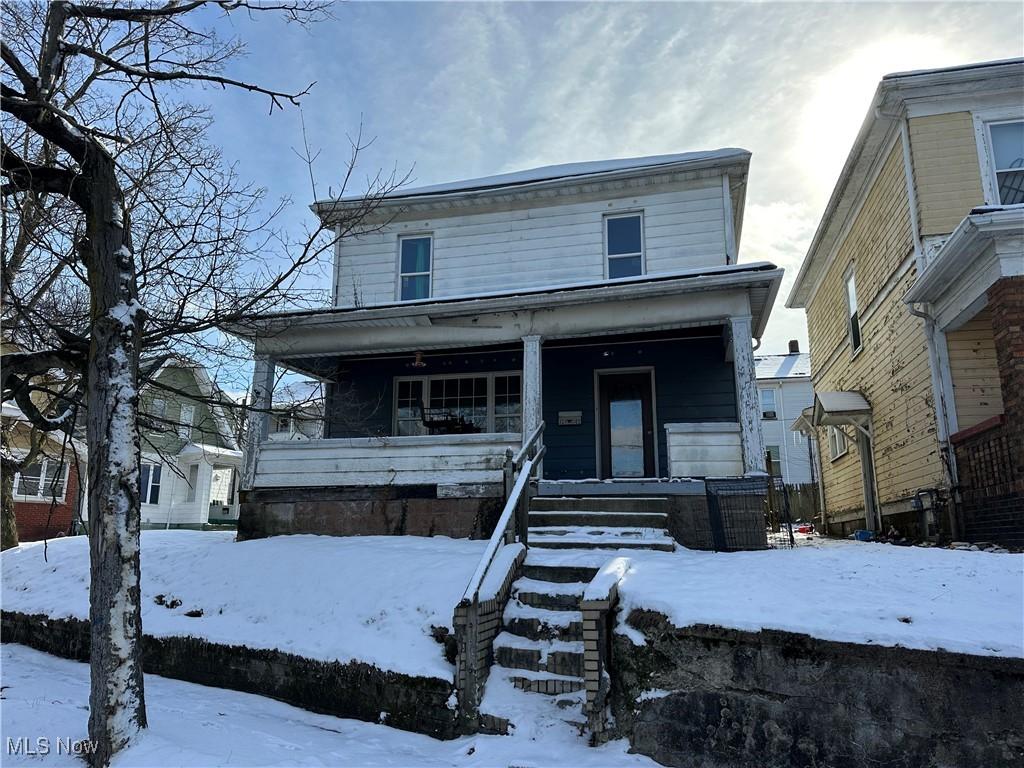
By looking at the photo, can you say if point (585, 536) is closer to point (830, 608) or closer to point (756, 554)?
point (756, 554)

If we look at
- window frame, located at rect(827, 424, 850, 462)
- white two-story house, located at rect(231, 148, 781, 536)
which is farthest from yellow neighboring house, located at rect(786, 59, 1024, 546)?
white two-story house, located at rect(231, 148, 781, 536)

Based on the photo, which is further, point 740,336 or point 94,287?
point 740,336

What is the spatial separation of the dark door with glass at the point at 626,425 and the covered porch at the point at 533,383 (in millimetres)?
25

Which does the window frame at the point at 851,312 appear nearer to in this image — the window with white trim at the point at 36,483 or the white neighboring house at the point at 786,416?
the white neighboring house at the point at 786,416

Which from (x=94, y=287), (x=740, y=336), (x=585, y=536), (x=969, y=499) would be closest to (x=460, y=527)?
(x=585, y=536)

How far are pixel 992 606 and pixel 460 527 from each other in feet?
19.0

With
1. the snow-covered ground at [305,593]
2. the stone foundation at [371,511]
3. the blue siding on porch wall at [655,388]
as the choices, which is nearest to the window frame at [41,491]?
the snow-covered ground at [305,593]

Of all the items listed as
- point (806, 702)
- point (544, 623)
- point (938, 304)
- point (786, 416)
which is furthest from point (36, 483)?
point (786, 416)

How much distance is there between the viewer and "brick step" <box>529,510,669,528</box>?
7.89m

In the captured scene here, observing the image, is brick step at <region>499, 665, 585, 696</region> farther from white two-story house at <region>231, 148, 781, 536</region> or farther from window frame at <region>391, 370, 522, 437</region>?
window frame at <region>391, 370, 522, 437</region>

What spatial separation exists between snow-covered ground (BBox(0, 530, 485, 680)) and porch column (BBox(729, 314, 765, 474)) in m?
3.52

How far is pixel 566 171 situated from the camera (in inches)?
515

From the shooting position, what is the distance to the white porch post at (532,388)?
9.48 meters

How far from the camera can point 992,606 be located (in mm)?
4586
